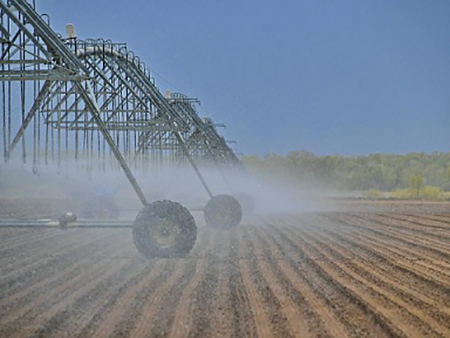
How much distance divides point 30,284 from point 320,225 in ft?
39.5

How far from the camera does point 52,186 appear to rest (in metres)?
38.6

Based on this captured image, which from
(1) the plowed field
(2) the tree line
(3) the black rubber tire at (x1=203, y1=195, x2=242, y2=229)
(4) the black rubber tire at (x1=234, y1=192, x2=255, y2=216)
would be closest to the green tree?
(2) the tree line

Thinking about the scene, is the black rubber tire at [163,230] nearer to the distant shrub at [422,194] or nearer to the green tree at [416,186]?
the distant shrub at [422,194]

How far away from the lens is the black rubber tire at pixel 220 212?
15203 millimetres

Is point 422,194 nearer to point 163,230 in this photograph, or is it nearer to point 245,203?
point 245,203

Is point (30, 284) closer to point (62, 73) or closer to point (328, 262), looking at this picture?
point (62, 73)

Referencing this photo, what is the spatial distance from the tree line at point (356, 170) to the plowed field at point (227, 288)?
144ft

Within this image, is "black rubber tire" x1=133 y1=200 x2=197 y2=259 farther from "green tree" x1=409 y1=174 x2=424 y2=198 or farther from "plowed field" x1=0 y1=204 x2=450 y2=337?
"green tree" x1=409 y1=174 x2=424 y2=198

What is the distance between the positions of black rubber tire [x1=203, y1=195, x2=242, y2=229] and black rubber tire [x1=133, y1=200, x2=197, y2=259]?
560 centimetres

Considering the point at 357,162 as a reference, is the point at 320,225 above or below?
below

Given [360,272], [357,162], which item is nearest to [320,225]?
[360,272]

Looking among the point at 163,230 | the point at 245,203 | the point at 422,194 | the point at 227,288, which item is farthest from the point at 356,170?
the point at 227,288

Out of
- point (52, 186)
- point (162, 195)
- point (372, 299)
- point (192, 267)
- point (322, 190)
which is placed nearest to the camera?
point (372, 299)

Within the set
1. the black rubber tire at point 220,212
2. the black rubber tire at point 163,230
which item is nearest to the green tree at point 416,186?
the black rubber tire at point 220,212
